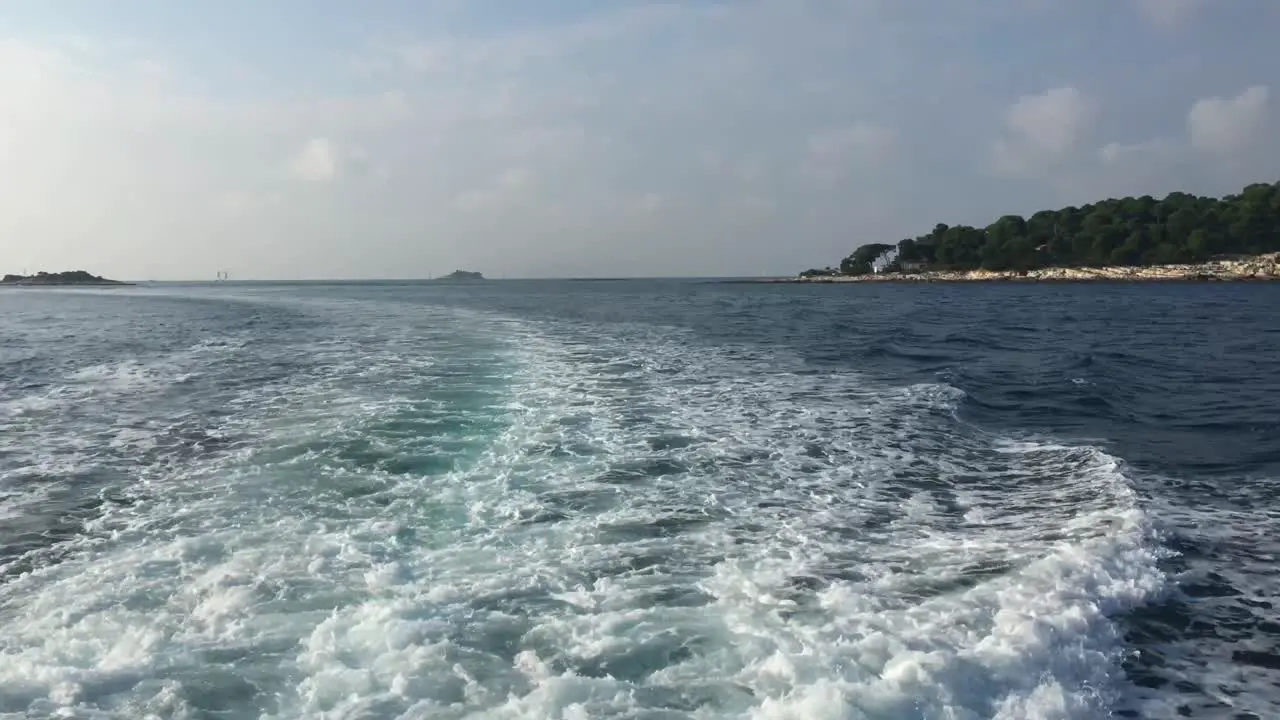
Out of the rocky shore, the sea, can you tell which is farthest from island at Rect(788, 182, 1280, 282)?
the sea

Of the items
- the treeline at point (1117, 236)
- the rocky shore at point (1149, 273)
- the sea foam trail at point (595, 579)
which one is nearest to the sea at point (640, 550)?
the sea foam trail at point (595, 579)

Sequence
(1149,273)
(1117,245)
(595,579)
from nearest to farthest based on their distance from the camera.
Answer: (595,579) → (1149,273) → (1117,245)

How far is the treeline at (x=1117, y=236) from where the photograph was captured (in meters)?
77.5

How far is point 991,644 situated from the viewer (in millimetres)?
4836

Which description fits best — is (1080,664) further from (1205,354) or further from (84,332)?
(84,332)

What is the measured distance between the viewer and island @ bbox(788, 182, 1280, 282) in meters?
75.6

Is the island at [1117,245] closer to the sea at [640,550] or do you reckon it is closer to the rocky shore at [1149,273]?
the rocky shore at [1149,273]

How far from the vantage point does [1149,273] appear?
7344 centimetres

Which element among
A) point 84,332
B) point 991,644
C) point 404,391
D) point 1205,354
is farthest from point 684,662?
point 84,332

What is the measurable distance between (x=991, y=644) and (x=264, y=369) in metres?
16.5

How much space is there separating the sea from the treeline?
79774 millimetres

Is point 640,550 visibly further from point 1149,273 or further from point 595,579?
point 1149,273

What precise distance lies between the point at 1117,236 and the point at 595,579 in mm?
100224

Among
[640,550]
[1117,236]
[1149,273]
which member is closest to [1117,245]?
[1117,236]
